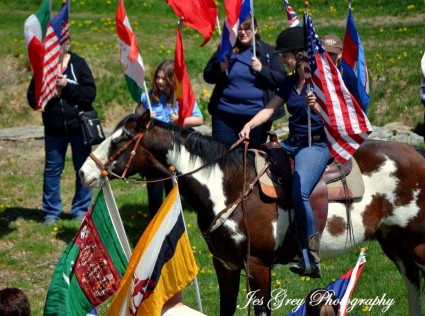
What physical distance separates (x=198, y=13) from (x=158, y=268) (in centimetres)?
387

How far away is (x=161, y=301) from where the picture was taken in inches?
312

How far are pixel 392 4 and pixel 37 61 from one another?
37.4 feet

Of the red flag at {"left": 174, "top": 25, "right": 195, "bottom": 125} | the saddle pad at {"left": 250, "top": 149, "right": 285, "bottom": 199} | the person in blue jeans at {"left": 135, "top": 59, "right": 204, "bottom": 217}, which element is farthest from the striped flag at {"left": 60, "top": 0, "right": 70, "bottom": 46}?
the saddle pad at {"left": 250, "top": 149, "right": 285, "bottom": 199}

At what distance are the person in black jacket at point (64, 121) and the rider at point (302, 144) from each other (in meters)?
3.69

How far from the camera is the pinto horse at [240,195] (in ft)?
29.5

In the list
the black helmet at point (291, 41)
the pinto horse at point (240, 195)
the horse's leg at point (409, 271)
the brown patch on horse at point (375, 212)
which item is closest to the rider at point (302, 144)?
the black helmet at point (291, 41)

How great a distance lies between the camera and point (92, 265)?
28.8ft

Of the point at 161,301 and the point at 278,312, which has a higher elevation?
the point at 161,301

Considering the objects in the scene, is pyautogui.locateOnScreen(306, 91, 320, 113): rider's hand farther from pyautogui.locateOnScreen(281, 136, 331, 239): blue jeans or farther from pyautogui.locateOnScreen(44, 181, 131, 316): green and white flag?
pyautogui.locateOnScreen(44, 181, 131, 316): green and white flag

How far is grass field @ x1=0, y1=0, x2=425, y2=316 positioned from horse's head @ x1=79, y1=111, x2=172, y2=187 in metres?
2.06

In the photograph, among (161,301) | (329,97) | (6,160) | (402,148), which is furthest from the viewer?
(6,160)

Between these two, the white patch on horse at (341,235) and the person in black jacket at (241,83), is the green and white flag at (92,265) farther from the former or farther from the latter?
the person in black jacket at (241,83)

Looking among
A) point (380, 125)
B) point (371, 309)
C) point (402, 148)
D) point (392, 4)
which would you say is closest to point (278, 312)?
point (371, 309)

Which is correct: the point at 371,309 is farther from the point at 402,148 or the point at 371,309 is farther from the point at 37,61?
the point at 37,61
